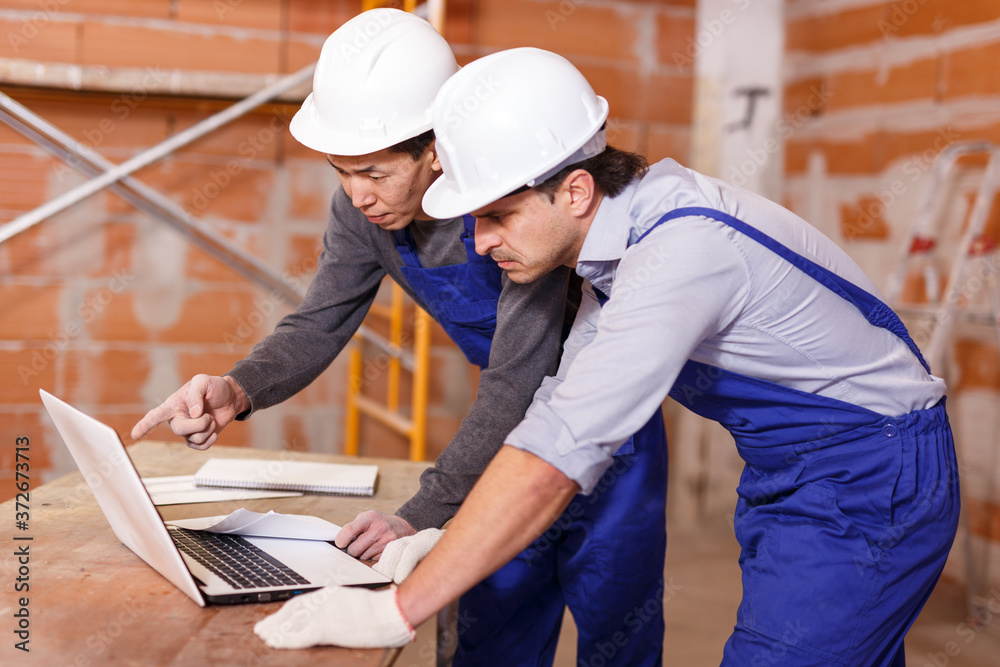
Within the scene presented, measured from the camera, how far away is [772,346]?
1083 millimetres

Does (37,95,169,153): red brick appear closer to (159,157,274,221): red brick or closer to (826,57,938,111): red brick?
(159,157,274,221): red brick

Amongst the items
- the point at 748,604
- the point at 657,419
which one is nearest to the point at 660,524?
the point at 657,419

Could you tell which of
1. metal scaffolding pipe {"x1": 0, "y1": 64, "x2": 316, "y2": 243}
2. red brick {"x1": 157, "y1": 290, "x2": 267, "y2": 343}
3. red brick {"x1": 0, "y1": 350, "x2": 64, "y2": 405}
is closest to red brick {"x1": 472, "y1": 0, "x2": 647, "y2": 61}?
metal scaffolding pipe {"x1": 0, "y1": 64, "x2": 316, "y2": 243}

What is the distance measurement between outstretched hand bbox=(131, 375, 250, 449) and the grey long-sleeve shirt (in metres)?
0.07

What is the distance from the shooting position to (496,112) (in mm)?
1084

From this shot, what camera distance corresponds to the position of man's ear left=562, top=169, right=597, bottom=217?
44.2 inches

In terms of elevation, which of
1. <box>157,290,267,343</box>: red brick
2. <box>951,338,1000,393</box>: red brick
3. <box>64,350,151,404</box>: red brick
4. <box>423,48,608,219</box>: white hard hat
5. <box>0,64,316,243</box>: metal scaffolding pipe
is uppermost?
<box>423,48,608,219</box>: white hard hat

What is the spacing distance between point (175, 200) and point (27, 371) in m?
0.71

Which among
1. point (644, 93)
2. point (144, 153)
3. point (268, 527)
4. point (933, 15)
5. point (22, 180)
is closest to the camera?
point (268, 527)

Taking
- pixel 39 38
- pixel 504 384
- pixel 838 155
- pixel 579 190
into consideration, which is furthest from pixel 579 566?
pixel 39 38

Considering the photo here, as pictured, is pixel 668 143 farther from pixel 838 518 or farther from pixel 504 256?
pixel 838 518

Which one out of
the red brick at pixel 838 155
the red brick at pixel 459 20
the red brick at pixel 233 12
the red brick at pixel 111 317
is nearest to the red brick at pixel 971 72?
the red brick at pixel 838 155

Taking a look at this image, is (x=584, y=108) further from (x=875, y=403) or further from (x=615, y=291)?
(x=875, y=403)

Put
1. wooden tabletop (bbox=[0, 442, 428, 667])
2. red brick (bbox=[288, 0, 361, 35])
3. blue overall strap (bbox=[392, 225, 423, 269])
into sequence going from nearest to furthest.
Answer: wooden tabletop (bbox=[0, 442, 428, 667])
blue overall strap (bbox=[392, 225, 423, 269])
red brick (bbox=[288, 0, 361, 35])
